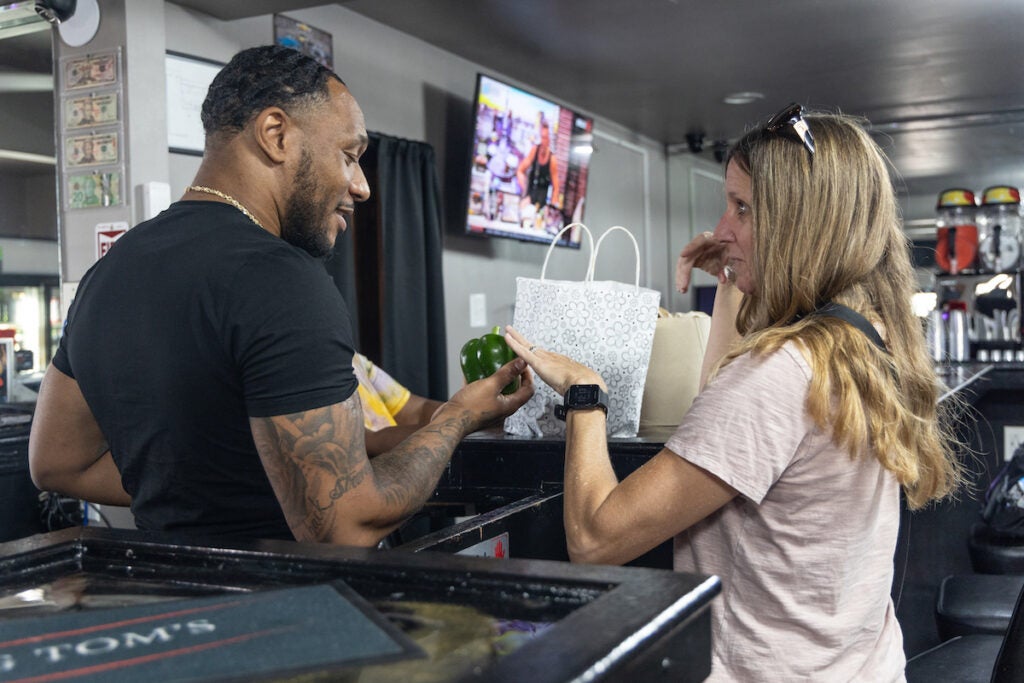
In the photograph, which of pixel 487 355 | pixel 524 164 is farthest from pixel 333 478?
pixel 524 164

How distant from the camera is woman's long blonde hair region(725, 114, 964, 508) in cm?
118

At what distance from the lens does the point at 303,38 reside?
4059 mm

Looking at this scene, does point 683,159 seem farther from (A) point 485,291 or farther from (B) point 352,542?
(B) point 352,542

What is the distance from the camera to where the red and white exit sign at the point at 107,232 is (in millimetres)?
3113

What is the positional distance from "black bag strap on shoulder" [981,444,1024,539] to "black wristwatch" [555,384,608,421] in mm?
1470

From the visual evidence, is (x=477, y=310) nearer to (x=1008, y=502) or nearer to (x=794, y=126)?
(x=1008, y=502)

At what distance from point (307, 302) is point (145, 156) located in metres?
2.36

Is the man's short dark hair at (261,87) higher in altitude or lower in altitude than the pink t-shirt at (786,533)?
higher

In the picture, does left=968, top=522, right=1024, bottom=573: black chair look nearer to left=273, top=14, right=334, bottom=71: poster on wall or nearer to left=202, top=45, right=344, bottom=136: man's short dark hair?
left=202, top=45, right=344, bottom=136: man's short dark hair

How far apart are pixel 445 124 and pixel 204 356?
4.18 m

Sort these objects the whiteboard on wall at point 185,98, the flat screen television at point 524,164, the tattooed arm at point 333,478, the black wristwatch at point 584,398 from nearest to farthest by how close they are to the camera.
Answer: the tattooed arm at point 333,478
the black wristwatch at point 584,398
the whiteboard on wall at point 185,98
the flat screen television at point 524,164

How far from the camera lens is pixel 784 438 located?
1.16m

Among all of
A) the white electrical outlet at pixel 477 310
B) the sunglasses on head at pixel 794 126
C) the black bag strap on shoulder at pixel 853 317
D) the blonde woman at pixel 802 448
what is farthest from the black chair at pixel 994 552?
the white electrical outlet at pixel 477 310

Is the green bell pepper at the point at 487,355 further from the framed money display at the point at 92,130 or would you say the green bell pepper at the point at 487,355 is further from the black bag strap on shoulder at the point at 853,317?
the framed money display at the point at 92,130
